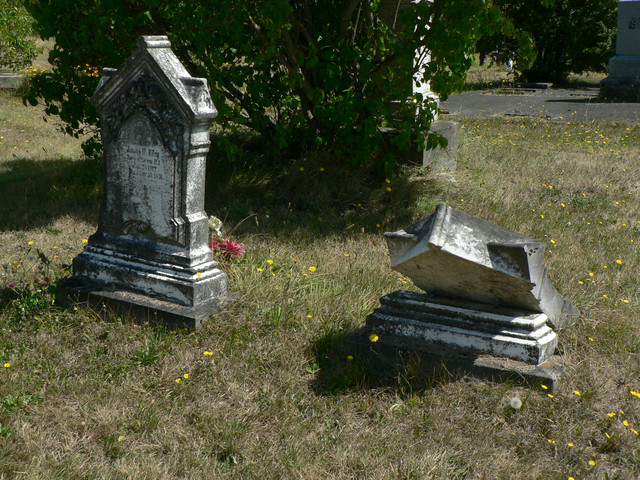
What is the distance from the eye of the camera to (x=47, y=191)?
7.46m

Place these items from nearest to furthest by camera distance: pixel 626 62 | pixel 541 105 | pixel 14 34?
1. pixel 541 105
2. pixel 626 62
3. pixel 14 34

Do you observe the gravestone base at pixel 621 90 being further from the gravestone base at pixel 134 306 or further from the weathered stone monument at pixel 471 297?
the gravestone base at pixel 134 306

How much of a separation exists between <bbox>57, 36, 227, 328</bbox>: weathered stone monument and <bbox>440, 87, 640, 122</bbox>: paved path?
8.21m

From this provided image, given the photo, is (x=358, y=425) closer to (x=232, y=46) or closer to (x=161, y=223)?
(x=161, y=223)

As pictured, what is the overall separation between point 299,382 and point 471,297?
1.03 m

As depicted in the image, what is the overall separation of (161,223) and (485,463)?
98.0 inches

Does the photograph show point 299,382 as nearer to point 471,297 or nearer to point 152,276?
point 471,297

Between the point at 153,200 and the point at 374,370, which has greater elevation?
the point at 153,200

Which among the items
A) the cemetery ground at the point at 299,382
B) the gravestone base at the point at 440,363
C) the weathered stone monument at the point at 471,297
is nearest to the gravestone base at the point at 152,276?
the cemetery ground at the point at 299,382

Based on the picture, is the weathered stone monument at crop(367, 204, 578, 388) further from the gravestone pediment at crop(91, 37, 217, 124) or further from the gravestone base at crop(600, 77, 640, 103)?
the gravestone base at crop(600, 77, 640, 103)

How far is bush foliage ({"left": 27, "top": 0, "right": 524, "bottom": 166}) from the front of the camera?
583 centimetres

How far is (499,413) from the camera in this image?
329 centimetres

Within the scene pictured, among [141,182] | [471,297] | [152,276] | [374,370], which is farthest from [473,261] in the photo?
[141,182]

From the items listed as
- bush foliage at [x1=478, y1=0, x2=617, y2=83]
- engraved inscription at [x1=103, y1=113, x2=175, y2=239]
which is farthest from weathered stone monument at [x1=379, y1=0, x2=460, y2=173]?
bush foliage at [x1=478, y1=0, x2=617, y2=83]
